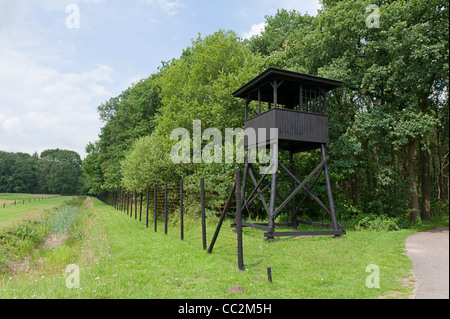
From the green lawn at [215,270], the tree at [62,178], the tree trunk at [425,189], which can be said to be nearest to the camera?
the green lawn at [215,270]

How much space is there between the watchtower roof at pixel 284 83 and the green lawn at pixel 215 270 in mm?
6687

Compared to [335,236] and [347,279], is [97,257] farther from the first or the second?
[335,236]

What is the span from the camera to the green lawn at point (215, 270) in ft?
18.6

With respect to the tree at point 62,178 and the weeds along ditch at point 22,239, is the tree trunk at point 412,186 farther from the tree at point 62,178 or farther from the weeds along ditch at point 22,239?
the tree at point 62,178

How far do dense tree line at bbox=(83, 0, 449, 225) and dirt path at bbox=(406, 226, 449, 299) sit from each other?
11.9 ft

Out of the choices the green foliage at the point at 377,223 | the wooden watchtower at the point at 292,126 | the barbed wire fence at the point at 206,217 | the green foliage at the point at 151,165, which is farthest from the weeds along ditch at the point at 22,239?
the green foliage at the point at 377,223

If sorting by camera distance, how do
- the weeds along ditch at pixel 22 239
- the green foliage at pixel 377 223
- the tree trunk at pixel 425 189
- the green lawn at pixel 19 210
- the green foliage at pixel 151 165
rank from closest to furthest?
the weeds along ditch at pixel 22 239 < the green foliage at pixel 377 223 < the tree trunk at pixel 425 189 < the green lawn at pixel 19 210 < the green foliage at pixel 151 165

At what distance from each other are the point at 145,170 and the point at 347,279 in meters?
16.4

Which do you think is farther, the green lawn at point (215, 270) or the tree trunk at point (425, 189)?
the tree trunk at point (425, 189)

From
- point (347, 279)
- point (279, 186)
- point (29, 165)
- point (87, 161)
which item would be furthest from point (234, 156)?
point (29, 165)

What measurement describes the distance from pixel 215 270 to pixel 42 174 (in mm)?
105222

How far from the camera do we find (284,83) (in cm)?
1377

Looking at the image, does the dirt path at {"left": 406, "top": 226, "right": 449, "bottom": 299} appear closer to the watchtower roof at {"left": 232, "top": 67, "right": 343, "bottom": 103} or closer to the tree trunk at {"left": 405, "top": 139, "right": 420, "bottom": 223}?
the watchtower roof at {"left": 232, "top": 67, "right": 343, "bottom": 103}

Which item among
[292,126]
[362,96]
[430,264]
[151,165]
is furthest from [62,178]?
[430,264]
